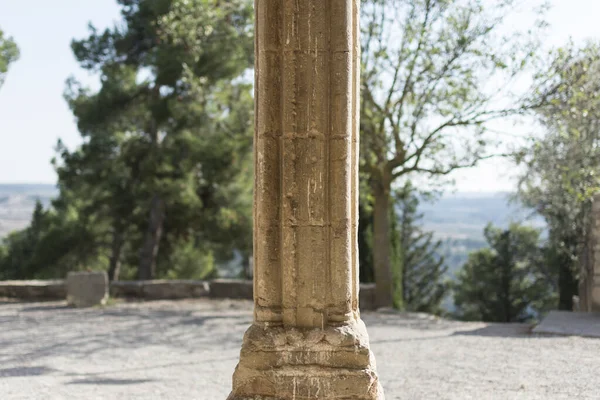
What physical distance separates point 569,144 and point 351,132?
29.3ft

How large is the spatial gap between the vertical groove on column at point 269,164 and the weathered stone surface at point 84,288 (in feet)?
26.9

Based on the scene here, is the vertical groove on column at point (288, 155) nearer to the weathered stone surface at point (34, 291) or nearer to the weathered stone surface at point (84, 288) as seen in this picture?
the weathered stone surface at point (84, 288)

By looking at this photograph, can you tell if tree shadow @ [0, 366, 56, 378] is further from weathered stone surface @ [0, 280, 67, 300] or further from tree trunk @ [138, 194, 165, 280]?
tree trunk @ [138, 194, 165, 280]

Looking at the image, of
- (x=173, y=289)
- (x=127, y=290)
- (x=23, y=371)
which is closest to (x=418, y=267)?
(x=173, y=289)

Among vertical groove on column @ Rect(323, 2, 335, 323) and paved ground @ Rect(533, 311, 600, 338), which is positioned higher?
vertical groove on column @ Rect(323, 2, 335, 323)

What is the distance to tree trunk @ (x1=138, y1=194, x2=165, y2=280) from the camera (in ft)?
57.7

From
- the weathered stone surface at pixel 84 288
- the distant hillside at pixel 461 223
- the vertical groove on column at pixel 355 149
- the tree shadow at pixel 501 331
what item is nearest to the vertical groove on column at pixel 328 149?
the vertical groove on column at pixel 355 149

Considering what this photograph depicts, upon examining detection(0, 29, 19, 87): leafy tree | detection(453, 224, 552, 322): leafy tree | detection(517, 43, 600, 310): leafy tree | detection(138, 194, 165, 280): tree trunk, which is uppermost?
detection(0, 29, 19, 87): leafy tree

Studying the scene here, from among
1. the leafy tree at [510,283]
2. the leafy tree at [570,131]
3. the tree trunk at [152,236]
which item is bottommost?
the leafy tree at [510,283]

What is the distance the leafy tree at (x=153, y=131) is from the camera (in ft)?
52.1

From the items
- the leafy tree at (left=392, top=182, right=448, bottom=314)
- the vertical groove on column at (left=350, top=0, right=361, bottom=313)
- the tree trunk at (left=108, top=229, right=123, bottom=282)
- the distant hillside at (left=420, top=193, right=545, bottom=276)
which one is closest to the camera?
the vertical groove on column at (left=350, top=0, right=361, bottom=313)

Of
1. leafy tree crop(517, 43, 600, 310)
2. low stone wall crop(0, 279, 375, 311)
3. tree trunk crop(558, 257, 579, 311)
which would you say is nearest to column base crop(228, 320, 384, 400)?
leafy tree crop(517, 43, 600, 310)

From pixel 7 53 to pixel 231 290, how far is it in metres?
9.67

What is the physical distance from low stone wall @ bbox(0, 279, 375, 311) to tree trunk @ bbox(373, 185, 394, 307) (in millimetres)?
184
